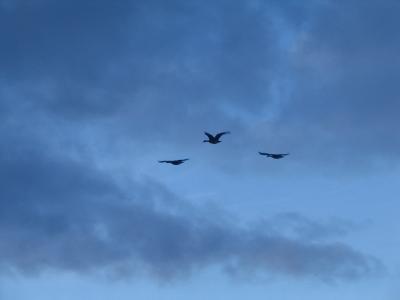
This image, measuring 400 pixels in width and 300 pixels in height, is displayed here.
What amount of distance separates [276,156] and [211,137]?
13.5 metres

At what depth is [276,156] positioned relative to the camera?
7569 inches

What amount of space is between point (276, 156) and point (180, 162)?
1930 cm

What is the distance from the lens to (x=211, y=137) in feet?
635

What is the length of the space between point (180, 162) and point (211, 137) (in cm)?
809

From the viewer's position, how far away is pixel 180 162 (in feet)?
640
